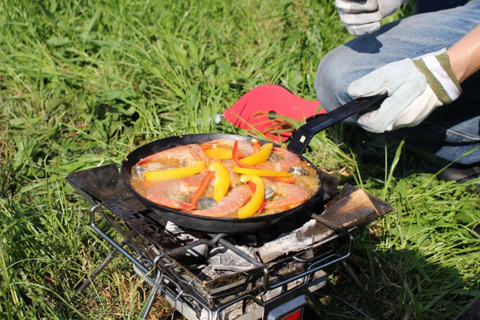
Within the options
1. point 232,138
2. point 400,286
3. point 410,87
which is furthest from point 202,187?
point 400,286

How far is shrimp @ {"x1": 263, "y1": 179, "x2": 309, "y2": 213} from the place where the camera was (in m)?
1.86

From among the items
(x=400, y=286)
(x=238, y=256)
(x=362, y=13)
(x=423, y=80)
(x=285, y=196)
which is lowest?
(x=400, y=286)

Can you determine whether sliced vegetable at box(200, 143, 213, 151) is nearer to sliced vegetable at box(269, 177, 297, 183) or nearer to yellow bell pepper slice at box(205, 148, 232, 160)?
yellow bell pepper slice at box(205, 148, 232, 160)

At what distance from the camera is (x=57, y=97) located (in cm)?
379

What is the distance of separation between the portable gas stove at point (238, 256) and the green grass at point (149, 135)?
0.97 feet

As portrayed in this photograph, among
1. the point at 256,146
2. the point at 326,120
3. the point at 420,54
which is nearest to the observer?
the point at 326,120

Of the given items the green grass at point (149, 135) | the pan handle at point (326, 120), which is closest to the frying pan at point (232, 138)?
the pan handle at point (326, 120)

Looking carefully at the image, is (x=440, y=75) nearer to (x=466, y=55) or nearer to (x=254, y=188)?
(x=466, y=55)

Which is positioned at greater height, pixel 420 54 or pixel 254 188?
pixel 420 54

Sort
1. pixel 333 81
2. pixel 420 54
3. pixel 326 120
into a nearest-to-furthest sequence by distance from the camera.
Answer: pixel 326 120
pixel 420 54
pixel 333 81

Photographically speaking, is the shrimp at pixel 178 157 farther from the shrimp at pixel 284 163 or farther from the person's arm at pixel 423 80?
the person's arm at pixel 423 80

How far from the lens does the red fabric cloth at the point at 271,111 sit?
11.4ft

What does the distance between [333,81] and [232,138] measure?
1.02 m

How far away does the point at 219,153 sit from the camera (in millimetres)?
2223
